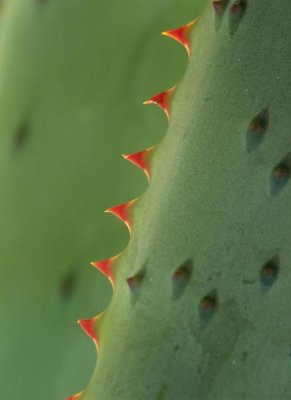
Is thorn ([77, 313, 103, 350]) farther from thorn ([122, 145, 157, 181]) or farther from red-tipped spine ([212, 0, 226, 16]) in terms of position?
red-tipped spine ([212, 0, 226, 16])

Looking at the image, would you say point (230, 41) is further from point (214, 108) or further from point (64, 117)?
point (64, 117)

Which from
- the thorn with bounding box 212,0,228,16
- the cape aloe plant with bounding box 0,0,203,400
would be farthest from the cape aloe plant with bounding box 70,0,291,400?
the cape aloe plant with bounding box 0,0,203,400

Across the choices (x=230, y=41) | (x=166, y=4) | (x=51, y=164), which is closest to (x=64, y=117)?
(x=51, y=164)

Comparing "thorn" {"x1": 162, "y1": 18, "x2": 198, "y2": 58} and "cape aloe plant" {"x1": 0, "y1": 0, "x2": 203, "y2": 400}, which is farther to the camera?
"cape aloe plant" {"x1": 0, "y1": 0, "x2": 203, "y2": 400}

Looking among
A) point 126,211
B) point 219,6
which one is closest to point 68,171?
point 126,211

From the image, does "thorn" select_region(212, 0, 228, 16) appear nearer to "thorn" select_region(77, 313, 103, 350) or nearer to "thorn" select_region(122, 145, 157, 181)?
"thorn" select_region(122, 145, 157, 181)

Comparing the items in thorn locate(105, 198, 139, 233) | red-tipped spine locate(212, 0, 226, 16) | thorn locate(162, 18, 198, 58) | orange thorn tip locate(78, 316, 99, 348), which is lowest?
orange thorn tip locate(78, 316, 99, 348)

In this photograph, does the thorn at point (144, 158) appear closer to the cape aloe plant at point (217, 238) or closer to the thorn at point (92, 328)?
the cape aloe plant at point (217, 238)

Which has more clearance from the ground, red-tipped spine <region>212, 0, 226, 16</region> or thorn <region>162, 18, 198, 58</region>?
red-tipped spine <region>212, 0, 226, 16</region>
